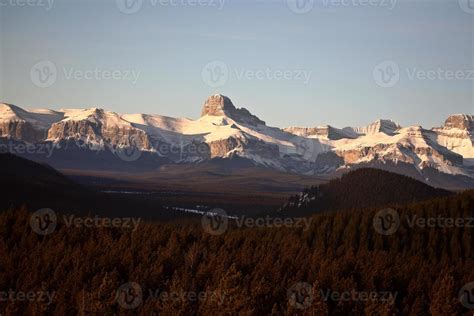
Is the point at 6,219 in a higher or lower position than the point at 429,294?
higher

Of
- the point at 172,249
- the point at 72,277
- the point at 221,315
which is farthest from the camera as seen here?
the point at 172,249

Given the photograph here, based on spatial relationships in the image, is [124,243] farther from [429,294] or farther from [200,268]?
[429,294]

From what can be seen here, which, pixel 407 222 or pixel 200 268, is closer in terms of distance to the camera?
pixel 200 268

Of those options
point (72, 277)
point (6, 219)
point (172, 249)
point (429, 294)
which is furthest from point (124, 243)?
point (429, 294)

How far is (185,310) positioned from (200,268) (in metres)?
14.1

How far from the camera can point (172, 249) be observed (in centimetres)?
6756

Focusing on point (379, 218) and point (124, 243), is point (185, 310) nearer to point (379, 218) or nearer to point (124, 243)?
point (124, 243)

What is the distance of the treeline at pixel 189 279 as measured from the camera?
46.0 meters

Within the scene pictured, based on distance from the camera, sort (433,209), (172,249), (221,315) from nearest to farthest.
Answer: (221,315), (172,249), (433,209)

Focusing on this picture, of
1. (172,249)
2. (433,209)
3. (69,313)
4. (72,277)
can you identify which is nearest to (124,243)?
(172,249)

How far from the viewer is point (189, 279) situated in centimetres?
5638

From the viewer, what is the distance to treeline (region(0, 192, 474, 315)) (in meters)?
46.0

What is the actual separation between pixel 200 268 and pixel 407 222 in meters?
67.5

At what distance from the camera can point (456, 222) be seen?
117 meters
